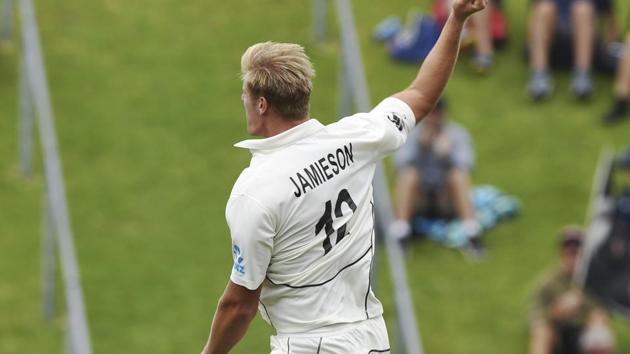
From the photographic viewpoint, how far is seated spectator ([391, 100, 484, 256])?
416 inches

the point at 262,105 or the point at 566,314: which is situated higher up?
the point at 262,105

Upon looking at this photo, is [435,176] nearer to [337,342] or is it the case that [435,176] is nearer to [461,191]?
[461,191]

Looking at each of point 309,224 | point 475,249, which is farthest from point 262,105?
point 475,249

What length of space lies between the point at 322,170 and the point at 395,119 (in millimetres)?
525

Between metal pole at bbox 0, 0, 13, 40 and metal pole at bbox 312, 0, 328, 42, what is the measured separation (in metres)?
2.71

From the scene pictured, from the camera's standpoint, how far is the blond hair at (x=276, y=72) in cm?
428

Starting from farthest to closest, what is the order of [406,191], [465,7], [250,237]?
[406,191] → [465,7] → [250,237]

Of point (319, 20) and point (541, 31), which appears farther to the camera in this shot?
point (319, 20)

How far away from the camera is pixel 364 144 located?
15.2ft

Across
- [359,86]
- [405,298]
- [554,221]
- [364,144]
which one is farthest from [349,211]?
[554,221]

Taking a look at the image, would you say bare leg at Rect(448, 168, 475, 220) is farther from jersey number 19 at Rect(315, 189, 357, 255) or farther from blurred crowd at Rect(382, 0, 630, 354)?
jersey number 19 at Rect(315, 189, 357, 255)

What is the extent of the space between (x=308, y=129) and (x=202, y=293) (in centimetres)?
595

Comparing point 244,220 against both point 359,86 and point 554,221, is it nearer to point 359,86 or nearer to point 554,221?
point 359,86

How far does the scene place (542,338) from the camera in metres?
9.80
